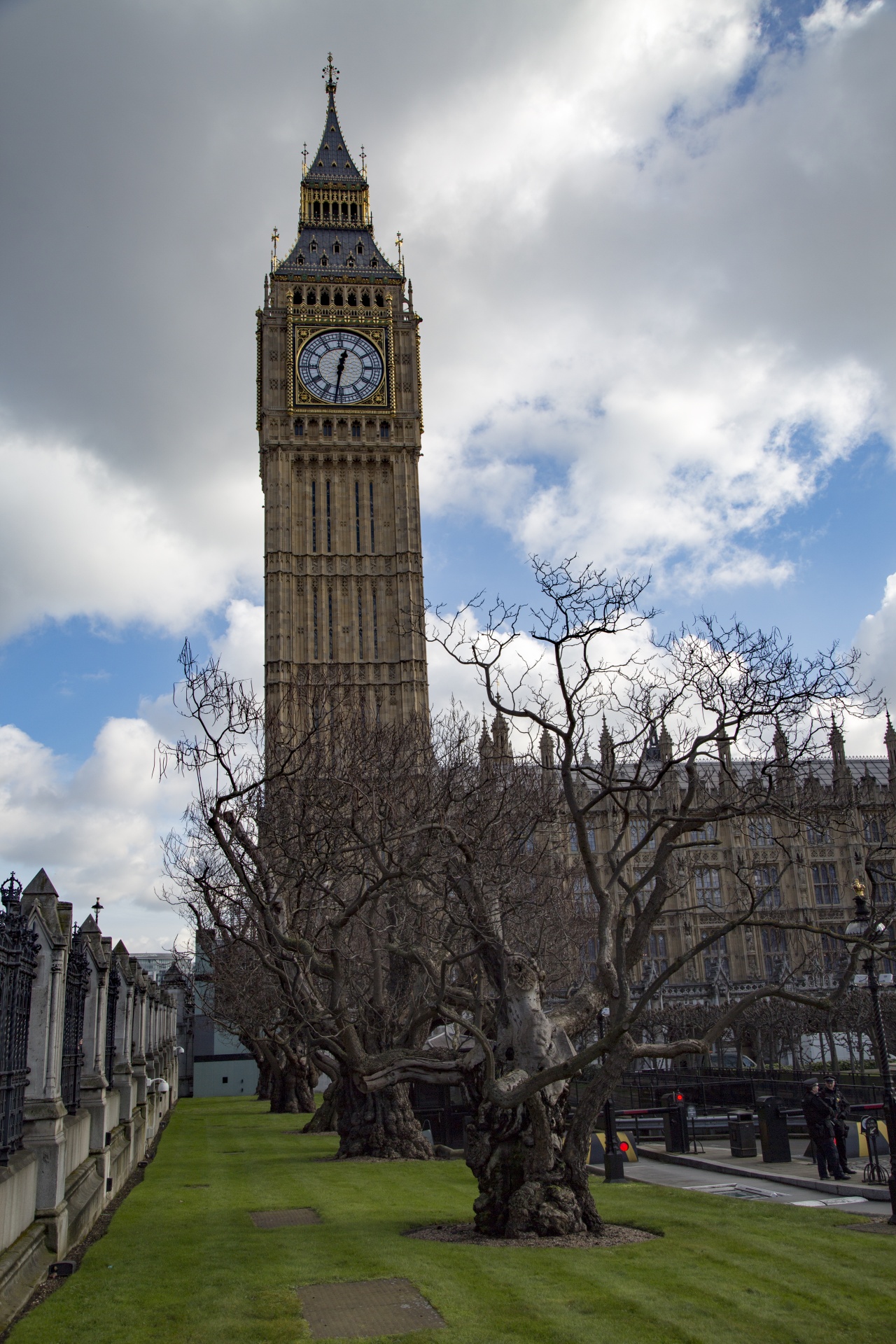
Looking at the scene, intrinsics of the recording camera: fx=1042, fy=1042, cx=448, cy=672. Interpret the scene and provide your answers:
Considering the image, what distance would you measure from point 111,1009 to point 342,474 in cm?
5830

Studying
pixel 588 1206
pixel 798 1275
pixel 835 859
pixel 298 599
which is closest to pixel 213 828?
pixel 588 1206

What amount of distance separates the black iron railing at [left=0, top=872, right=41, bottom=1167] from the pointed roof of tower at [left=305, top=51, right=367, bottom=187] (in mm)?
84349

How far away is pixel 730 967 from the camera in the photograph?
65.7 metres

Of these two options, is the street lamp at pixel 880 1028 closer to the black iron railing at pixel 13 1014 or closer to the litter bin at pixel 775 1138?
the litter bin at pixel 775 1138

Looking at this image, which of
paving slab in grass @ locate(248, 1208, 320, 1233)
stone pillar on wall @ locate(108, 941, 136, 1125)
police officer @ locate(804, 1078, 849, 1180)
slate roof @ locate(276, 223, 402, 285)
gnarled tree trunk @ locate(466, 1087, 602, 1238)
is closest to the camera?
gnarled tree trunk @ locate(466, 1087, 602, 1238)

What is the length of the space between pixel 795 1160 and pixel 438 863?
8.99 meters

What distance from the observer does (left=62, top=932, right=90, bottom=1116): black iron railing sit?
13094mm

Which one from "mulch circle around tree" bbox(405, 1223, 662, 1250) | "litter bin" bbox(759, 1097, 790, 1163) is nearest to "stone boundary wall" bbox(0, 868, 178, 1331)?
"mulch circle around tree" bbox(405, 1223, 662, 1250)

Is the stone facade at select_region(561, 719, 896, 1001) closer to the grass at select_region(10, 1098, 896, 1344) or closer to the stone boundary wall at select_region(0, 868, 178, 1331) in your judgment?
the stone boundary wall at select_region(0, 868, 178, 1331)

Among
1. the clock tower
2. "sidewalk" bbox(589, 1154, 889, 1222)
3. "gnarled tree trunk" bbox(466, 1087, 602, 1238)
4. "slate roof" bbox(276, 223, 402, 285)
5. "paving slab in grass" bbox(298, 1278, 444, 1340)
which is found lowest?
"sidewalk" bbox(589, 1154, 889, 1222)

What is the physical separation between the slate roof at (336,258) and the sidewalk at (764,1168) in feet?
222

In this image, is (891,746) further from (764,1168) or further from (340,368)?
(764,1168)

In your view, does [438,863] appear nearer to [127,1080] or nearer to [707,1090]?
[127,1080]

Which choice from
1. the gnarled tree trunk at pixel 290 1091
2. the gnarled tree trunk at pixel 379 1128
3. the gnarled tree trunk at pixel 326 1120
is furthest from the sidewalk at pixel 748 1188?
the gnarled tree trunk at pixel 290 1091
